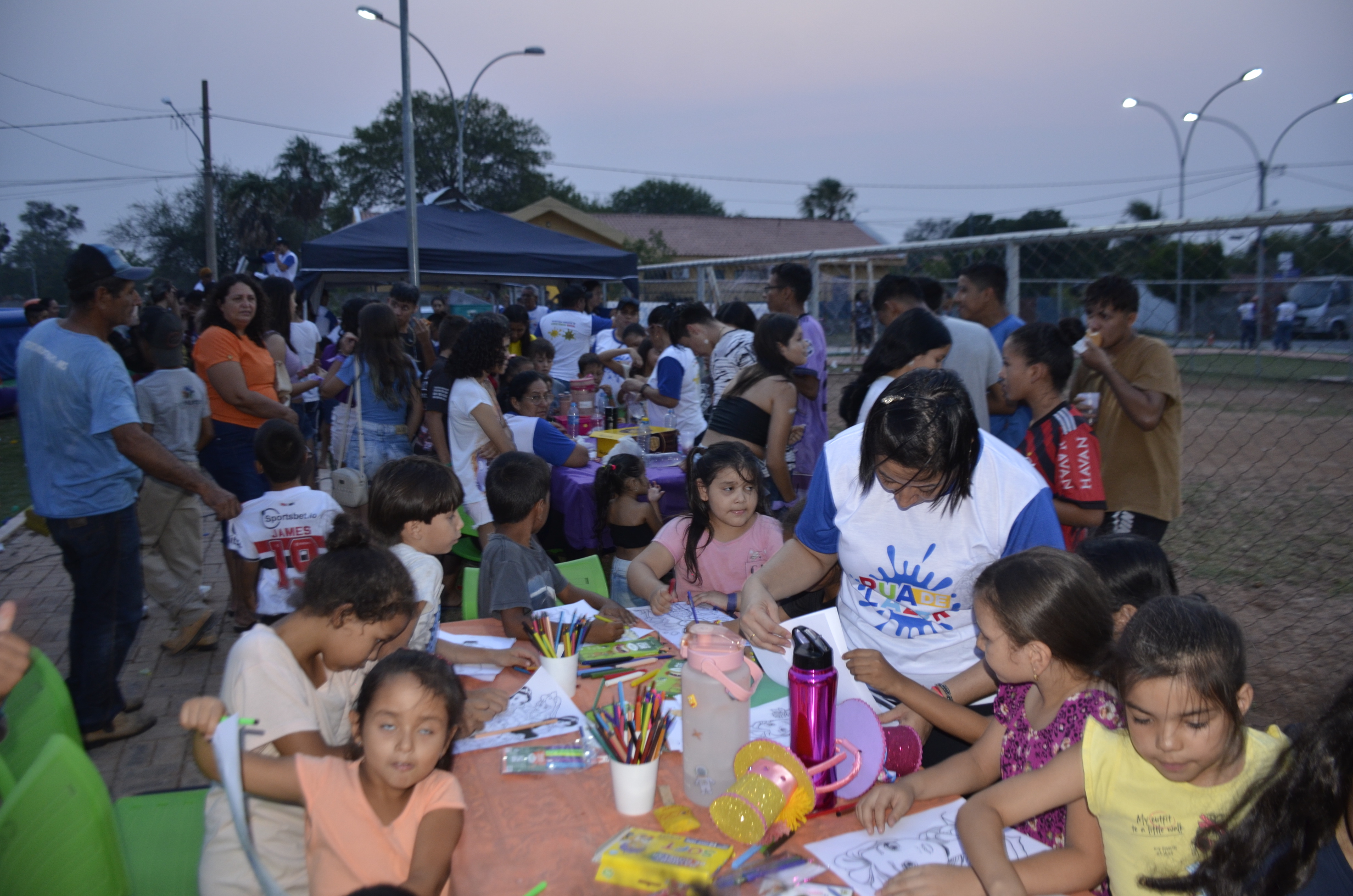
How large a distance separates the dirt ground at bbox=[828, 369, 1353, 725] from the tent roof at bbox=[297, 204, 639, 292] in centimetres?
656

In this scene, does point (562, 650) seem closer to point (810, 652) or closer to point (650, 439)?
point (810, 652)

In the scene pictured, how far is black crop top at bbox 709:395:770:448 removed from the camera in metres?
4.33

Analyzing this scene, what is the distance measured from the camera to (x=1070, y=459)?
3.00m

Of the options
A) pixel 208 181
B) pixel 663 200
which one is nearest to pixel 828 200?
pixel 663 200

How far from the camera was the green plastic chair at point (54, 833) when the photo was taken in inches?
61.2

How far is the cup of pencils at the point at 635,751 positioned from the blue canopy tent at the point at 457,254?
7.80 m

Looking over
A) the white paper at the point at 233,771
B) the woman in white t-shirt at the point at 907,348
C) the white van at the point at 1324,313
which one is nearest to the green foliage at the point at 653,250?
the white van at the point at 1324,313

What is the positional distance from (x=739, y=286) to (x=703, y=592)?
11.2m

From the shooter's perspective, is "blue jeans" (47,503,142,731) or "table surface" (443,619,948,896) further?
"blue jeans" (47,503,142,731)

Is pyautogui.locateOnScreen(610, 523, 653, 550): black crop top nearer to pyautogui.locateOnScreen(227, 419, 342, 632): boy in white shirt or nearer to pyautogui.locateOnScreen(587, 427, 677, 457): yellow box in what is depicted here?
pyautogui.locateOnScreen(587, 427, 677, 457): yellow box

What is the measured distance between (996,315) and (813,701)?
3.90 m

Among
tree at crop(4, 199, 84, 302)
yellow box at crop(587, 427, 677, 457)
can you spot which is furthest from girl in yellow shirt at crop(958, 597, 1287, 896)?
tree at crop(4, 199, 84, 302)

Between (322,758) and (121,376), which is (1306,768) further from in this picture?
(121,376)

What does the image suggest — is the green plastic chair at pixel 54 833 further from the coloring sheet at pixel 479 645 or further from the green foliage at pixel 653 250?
the green foliage at pixel 653 250
